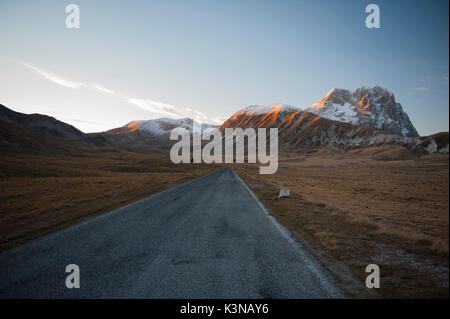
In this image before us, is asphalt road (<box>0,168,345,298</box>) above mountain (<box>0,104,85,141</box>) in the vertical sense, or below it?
below

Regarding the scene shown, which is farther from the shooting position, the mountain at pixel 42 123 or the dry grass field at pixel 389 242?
the mountain at pixel 42 123

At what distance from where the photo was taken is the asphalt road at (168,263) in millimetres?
4363

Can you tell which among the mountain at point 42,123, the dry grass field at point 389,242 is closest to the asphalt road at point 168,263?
the dry grass field at point 389,242

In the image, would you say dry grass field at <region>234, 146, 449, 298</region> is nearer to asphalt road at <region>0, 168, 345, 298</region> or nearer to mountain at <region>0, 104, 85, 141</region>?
asphalt road at <region>0, 168, 345, 298</region>

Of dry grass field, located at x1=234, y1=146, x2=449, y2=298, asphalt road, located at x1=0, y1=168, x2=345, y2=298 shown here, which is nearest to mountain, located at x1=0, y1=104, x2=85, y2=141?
asphalt road, located at x1=0, y1=168, x2=345, y2=298

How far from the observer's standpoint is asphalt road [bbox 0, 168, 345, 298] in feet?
14.3

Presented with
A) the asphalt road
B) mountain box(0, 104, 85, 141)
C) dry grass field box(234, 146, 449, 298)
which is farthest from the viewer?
mountain box(0, 104, 85, 141)

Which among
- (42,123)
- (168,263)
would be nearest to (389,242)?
(168,263)

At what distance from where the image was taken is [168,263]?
556 cm

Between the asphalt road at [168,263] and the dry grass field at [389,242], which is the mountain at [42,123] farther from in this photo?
the dry grass field at [389,242]

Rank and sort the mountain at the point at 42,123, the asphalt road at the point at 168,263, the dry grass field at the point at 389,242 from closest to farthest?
the dry grass field at the point at 389,242, the asphalt road at the point at 168,263, the mountain at the point at 42,123

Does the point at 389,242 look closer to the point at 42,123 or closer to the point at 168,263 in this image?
the point at 168,263

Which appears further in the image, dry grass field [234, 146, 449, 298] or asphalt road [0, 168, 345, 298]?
asphalt road [0, 168, 345, 298]
